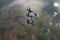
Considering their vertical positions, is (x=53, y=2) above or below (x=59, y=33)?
above

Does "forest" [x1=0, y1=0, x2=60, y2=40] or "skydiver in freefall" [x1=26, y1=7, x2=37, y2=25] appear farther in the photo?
"skydiver in freefall" [x1=26, y1=7, x2=37, y2=25]

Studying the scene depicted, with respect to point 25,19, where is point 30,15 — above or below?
above

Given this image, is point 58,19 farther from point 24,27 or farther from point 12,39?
point 12,39

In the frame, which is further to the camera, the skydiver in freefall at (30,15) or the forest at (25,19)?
the skydiver in freefall at (30,15)

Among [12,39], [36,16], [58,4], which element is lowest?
[12,39]

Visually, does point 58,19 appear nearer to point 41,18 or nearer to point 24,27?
point 41,18

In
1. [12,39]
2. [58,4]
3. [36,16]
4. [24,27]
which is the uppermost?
[58,4]

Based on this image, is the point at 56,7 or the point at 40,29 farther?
the point at 56,7

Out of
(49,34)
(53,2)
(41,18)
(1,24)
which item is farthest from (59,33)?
(1,24)

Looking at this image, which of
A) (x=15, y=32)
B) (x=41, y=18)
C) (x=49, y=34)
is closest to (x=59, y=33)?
(x=49, y=34)
